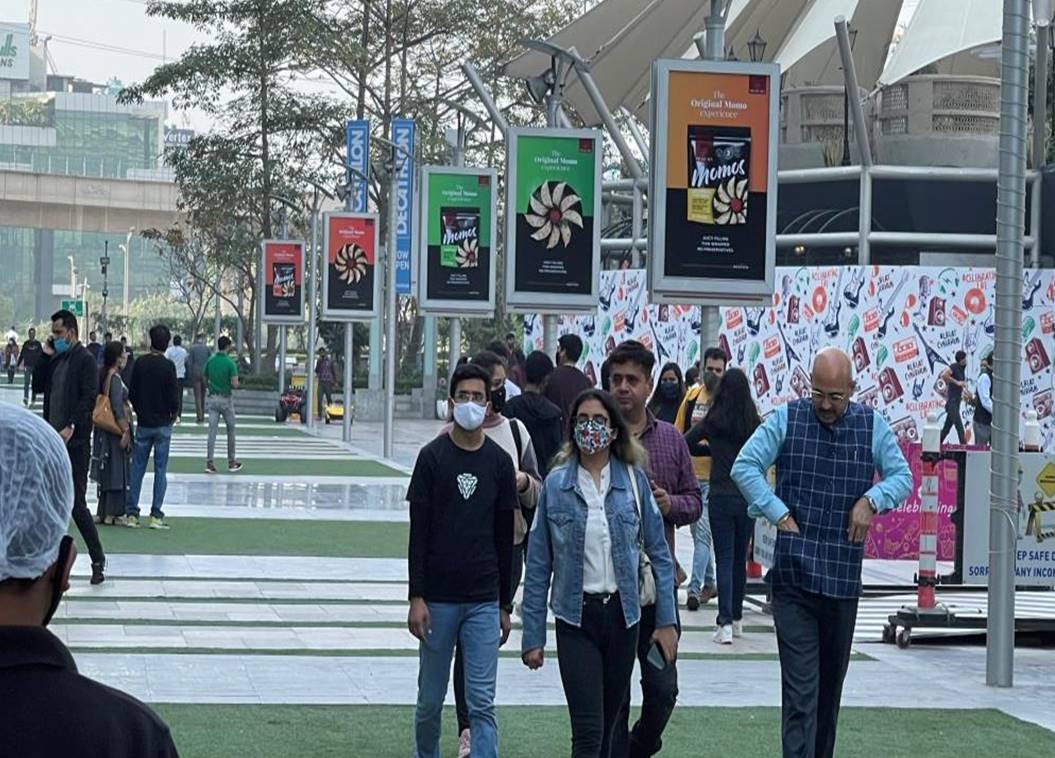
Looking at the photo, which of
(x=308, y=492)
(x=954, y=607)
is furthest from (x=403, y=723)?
(x=308, y=492)

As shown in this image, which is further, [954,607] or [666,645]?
[954,607]

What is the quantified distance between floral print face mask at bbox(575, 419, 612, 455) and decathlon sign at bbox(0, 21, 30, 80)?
189180mm

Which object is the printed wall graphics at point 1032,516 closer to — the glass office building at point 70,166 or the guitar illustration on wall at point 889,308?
the guitar illustration on wall at point 889,308

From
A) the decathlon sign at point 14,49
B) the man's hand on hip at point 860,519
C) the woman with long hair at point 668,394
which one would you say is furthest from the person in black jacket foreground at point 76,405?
the decathlon sign at point 14,49

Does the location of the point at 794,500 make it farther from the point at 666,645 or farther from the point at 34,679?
the point at 34,679

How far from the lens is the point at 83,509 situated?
14.6 meters

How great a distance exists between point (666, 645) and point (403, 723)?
8.47ft

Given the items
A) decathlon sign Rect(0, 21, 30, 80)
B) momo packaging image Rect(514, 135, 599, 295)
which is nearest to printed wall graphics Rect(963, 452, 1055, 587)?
momo packaging image Rect(514, 135, 599, 295)

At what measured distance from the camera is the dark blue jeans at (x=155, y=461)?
20016mm

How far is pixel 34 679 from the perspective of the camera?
2.45m

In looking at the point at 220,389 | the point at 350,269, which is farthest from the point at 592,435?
the point at 350,269

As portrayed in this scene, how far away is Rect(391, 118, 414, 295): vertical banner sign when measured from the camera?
4162 cm

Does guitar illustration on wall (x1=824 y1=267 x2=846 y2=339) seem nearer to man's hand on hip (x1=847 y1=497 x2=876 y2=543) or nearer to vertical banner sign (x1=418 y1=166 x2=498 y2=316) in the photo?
vertical banner sign (x1=418 y1=166 x2=498 y2=316)

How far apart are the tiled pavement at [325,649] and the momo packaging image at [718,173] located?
2961 millimetres
